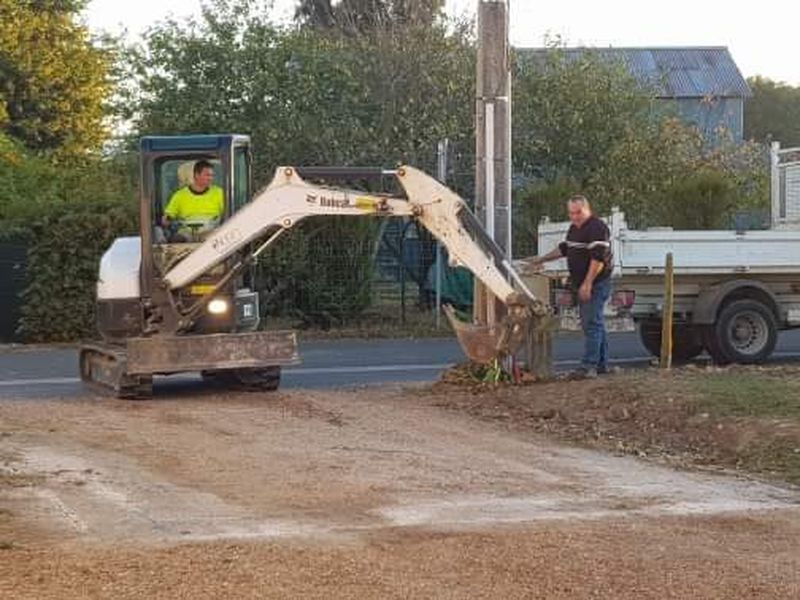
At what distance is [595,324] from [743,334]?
3.79 metres

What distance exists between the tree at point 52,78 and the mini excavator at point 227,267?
71.2ft

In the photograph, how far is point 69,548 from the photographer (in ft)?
24.7

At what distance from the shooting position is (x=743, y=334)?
1805 cm

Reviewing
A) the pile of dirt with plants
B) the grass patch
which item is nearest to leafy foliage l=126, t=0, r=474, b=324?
the pile of dirt with plants

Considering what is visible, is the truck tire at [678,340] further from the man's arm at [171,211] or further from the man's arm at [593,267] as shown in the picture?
the man's arm at [171,211]

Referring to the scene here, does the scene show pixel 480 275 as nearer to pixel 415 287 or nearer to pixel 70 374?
pixel 70 374

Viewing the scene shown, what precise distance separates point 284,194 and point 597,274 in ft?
10.9

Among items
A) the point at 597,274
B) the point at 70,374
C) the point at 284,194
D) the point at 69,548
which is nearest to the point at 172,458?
the point at 69,548

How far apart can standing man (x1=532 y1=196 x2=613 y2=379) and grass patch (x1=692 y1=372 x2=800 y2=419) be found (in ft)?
5.01

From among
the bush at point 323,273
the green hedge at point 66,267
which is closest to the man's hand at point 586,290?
the bush at point 323,273

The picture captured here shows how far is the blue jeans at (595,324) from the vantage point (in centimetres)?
1501

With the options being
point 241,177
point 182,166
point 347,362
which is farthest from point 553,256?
point 347,362

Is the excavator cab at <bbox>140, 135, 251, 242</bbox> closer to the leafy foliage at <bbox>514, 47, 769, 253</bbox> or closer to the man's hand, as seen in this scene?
the man's hand

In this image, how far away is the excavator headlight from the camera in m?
14.6
